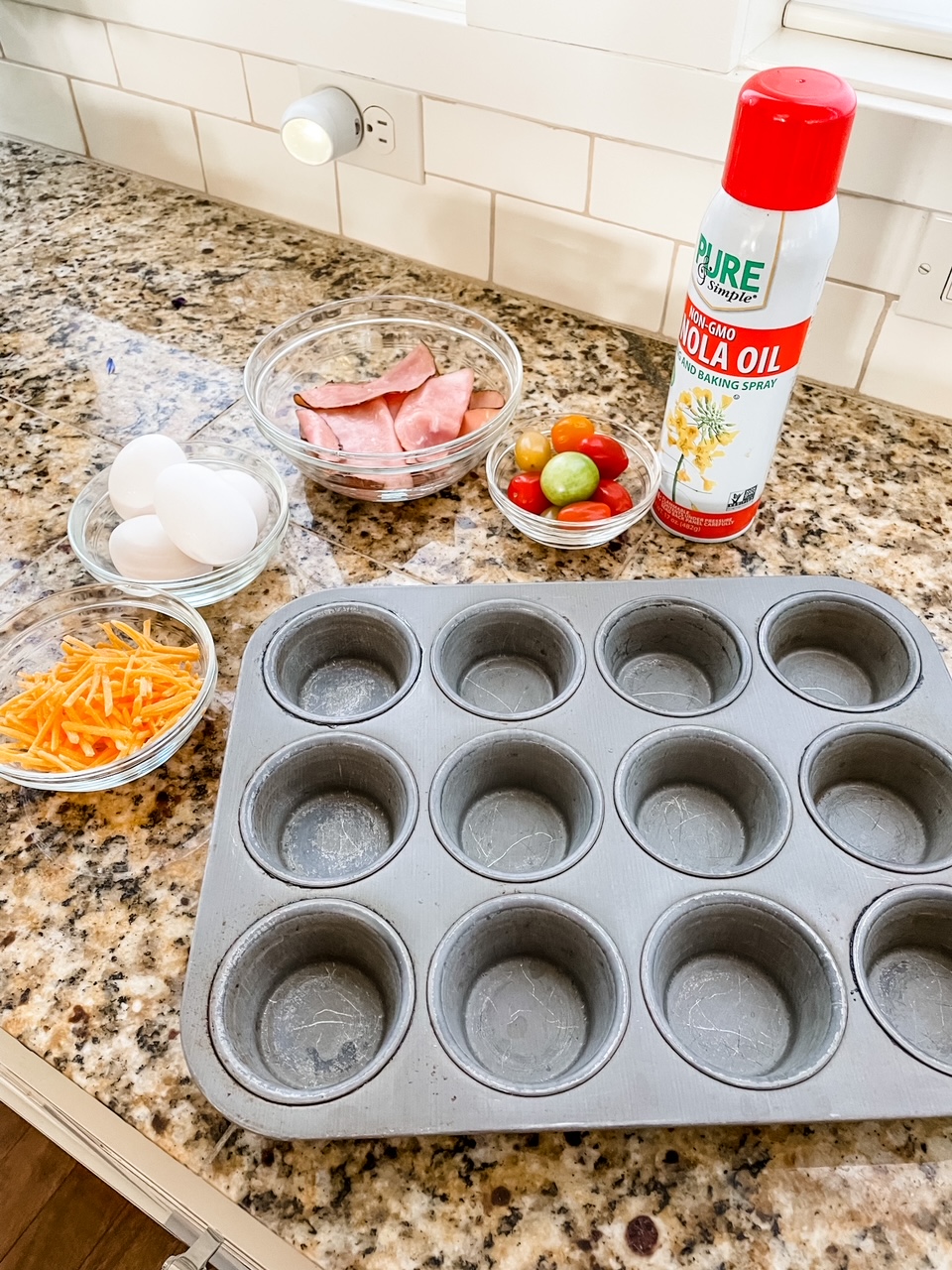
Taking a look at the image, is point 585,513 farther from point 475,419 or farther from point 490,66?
point 490,66

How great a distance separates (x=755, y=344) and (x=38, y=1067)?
27.2 inches

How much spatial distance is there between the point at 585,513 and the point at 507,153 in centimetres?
50

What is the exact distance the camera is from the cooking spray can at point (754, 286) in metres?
0.62

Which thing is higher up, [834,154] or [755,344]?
[834,154]

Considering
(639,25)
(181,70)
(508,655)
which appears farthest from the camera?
(181,70)

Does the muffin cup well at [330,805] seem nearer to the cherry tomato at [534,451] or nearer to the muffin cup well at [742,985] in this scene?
the muffin cup well at [742,985]

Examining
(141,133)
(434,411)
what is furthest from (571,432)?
(141,133)

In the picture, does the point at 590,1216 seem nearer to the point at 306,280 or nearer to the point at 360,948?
the point at 360,948

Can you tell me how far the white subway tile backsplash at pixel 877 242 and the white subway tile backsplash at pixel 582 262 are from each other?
0.20 meters

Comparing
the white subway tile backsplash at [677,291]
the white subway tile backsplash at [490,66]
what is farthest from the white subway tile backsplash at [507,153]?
the white subway tile backsplash at [677,291]

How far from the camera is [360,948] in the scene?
627mm

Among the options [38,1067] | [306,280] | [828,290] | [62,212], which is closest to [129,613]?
[38,1067]

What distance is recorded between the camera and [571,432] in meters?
0.93

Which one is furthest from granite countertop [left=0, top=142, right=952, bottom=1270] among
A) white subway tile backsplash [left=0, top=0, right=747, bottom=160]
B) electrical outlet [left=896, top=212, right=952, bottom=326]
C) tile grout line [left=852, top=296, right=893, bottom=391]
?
white subway tile backsplash [left=0, top=0, right=747, bottom=160]
